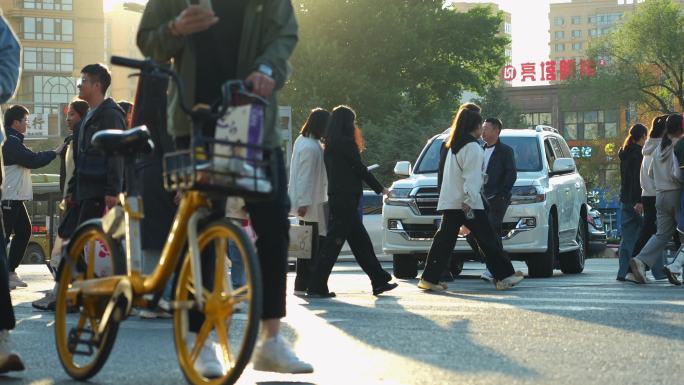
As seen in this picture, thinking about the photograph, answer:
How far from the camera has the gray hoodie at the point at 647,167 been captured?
1455cm

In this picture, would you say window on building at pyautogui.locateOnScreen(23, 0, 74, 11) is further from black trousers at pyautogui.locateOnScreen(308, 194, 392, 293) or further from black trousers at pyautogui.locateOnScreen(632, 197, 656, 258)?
black trousers at pyautogui.locateOnScreen(308, 194, 392, 293)

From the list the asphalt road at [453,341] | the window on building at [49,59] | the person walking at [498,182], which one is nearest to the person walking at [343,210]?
the asphalt road at [453,341]

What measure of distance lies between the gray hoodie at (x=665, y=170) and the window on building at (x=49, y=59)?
10820 centimetres

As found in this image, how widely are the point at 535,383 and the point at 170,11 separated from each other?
210 cm

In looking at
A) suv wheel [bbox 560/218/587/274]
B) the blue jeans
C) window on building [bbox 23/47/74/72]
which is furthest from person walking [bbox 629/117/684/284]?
window on building [bbox 23/47/74/72]

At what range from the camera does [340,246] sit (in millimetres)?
12680

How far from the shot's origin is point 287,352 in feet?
18.5

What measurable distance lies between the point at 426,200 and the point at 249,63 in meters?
10.6

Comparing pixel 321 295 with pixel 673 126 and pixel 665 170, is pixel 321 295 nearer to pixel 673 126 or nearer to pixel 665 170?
pixel 665 170

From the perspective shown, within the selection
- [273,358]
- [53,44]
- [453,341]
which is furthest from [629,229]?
[53,44]

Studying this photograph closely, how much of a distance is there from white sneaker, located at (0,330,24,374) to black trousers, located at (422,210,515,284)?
7276 mm

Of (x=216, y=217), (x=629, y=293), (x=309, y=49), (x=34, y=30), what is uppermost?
(x=34, y=30)

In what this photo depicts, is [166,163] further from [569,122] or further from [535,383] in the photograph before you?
[569,122]

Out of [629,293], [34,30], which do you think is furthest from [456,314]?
[34,30]
